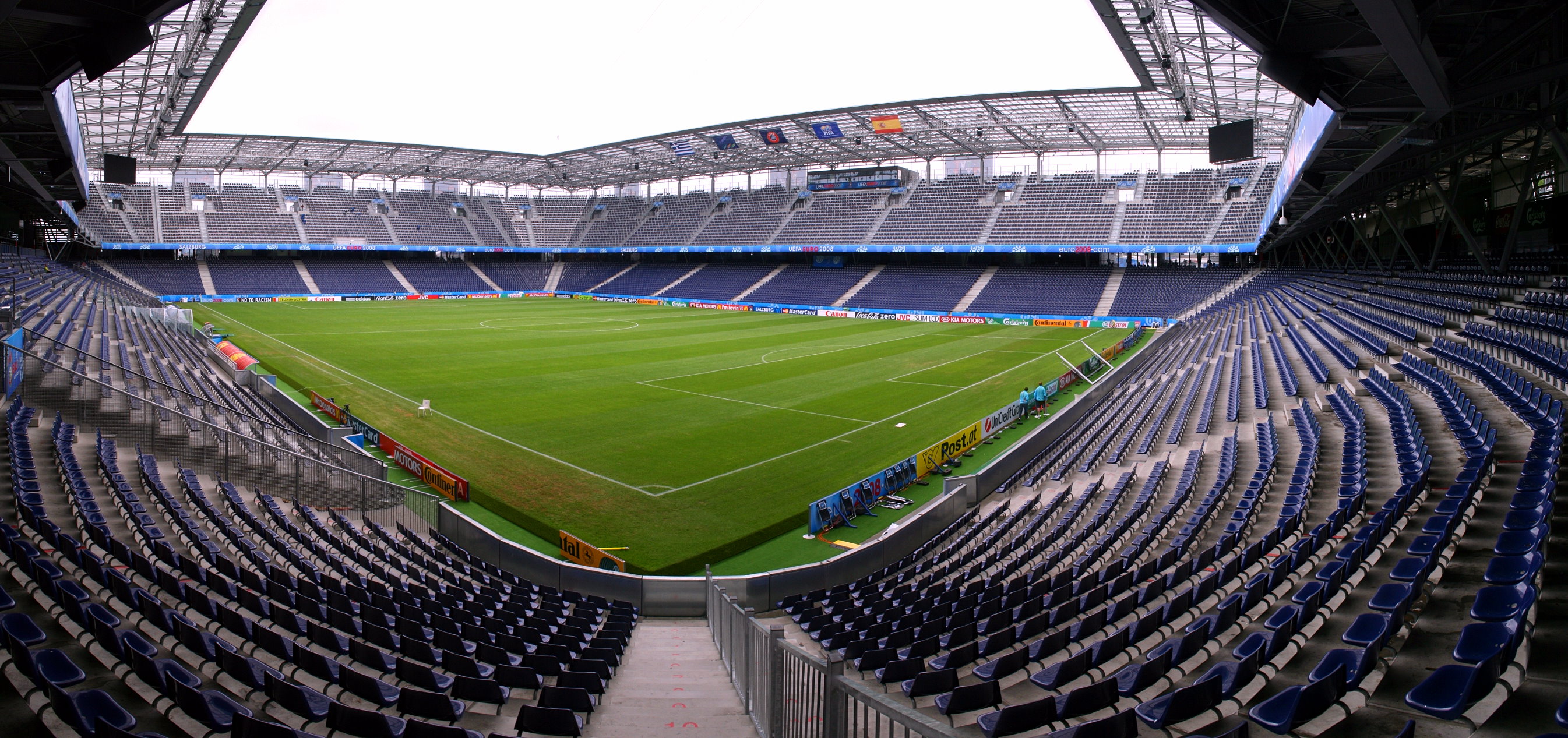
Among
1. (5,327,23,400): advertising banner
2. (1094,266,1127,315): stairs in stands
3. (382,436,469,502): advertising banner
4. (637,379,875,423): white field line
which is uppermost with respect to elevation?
(1094,266,1127,315): stairs in stands

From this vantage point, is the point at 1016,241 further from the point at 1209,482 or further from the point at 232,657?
the point at 232,657

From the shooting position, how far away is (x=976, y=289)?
215 ft

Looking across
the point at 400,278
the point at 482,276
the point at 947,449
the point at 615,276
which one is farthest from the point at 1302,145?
the point at 482,276

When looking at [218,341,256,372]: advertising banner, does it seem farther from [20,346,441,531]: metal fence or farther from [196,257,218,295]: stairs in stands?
[196,257,218,295]: stairs in stands

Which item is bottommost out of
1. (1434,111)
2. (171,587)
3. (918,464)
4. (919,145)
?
(918,464)

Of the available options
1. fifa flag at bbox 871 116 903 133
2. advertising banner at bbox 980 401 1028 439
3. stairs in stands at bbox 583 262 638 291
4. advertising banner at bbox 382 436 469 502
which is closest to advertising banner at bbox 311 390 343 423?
advertising banner at bbox 382 436 469 502

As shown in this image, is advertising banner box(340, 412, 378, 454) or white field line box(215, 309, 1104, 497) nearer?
white field line box(215, 309, 1104, 497)

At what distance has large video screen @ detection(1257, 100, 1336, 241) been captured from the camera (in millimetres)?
17859

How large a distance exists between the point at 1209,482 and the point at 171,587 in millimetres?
14463

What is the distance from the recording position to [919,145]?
68.5m

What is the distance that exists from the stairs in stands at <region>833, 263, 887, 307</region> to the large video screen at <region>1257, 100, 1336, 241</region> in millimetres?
35369

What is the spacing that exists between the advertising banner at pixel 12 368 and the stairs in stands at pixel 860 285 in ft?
181

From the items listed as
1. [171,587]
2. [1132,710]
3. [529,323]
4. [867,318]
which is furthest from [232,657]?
[867,318]

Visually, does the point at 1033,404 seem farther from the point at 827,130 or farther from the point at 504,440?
the point at 827,130
